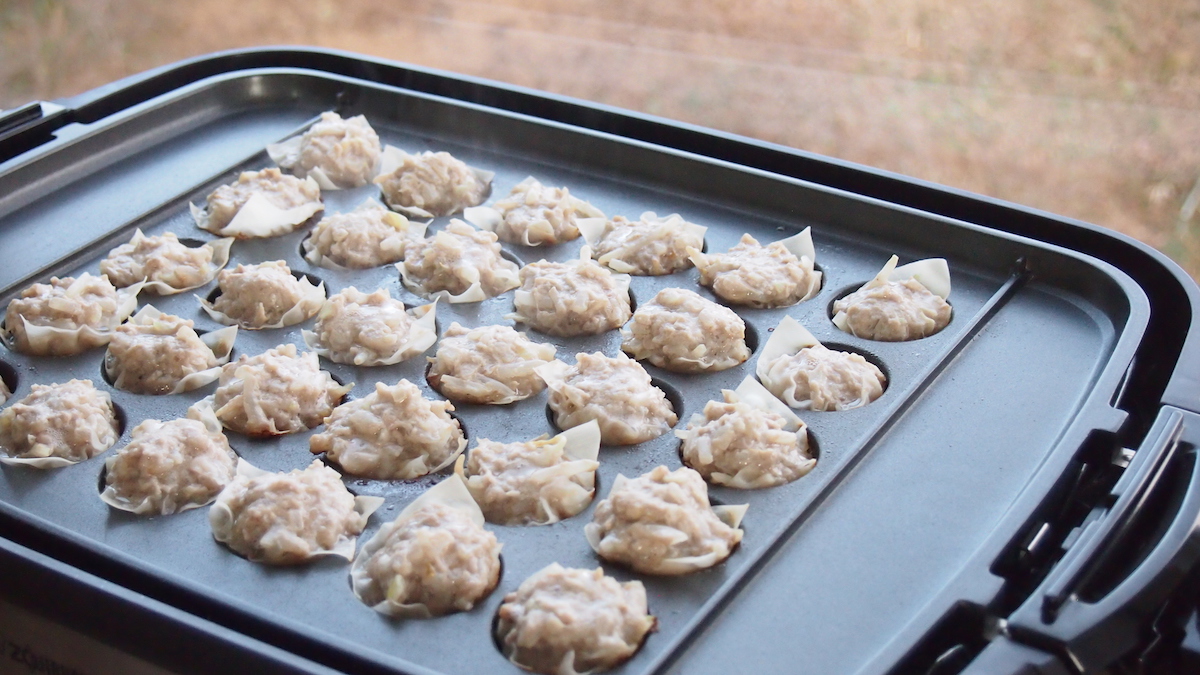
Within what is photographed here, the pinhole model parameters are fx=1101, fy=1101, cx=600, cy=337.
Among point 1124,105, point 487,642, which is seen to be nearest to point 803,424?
point 487,642

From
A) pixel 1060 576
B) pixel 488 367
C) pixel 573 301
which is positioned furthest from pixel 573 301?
pixel 1060 576

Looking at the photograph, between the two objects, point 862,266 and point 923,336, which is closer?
point 923,336

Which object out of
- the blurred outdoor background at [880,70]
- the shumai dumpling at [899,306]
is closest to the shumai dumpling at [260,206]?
the shumai dumpling at [899,306]

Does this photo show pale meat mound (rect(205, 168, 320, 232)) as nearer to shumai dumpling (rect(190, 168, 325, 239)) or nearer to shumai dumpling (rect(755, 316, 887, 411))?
shumai dumpling (rect(190, 168, 325, 239))

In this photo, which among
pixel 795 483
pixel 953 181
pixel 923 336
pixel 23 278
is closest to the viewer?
pixel 795 483

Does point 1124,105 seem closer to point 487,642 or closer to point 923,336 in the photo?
point 923,336

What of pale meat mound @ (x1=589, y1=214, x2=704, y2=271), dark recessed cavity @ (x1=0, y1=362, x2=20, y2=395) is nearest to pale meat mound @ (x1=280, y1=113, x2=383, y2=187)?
pale meat mound @ (x1=589, y1=214, x2=704, y2=271)
